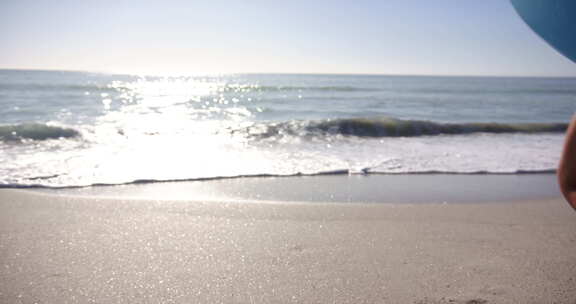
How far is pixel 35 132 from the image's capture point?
30.1 ft

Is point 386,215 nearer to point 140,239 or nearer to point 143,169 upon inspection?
point 140,239

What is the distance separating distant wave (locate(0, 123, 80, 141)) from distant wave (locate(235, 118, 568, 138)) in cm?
366

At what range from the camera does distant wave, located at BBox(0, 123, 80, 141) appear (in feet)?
29.1

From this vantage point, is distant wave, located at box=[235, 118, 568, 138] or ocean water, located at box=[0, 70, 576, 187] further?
distant wave, located at box=[235, 118, 568, 138]

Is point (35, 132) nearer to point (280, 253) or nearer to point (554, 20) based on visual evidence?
point (280, 253)

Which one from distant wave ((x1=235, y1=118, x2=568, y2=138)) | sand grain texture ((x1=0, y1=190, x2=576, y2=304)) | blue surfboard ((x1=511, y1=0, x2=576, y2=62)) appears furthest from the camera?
distant wave ((x1=235, y1=118, x2=568, y2=138))

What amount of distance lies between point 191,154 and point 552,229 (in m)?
5.22

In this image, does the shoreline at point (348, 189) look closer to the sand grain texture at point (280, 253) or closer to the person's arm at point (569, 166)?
the sand grain texture at point (280, 253)

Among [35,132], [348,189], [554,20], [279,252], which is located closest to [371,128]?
[348,189]

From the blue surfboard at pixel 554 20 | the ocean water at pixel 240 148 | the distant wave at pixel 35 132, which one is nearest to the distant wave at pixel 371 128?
the ocean water at pixel 240 148

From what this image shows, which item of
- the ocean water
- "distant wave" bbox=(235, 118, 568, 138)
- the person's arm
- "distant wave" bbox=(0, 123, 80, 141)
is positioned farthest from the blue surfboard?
"distant wave" bbox=(0, 123, 80, 141)

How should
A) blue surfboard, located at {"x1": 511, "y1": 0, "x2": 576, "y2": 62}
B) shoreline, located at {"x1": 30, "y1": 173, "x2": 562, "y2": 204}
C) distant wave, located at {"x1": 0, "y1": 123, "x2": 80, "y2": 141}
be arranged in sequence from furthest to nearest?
1. distant wave, located at {"x1": 0, "y1": 123, "x2": 80, "y2": 141}
2. shoreline, located at {"x1": 30, "y1": 173, "x2": 562, "y2": 204}
3. blue surfboard, located at {"x1": 511, "y1": 0, "x2": 576, "y2": 62}

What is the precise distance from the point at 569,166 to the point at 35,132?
31.8 feet

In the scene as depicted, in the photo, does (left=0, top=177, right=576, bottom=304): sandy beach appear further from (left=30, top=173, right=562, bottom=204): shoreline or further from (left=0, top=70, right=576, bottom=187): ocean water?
(left=0, top=70, right=576, bottom=187): ocean water
